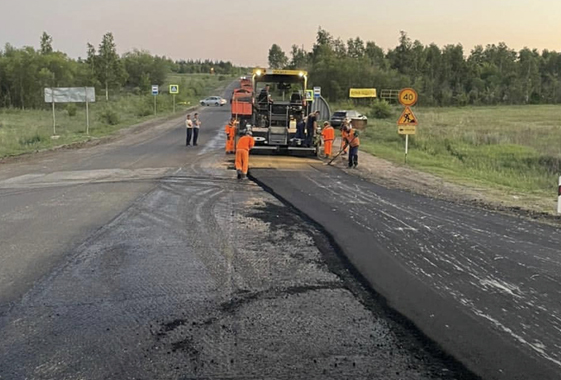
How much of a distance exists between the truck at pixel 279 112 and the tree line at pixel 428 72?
5205cm

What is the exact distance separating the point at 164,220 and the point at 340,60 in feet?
236

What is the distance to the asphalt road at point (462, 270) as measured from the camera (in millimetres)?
4531

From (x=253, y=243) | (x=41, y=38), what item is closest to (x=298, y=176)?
(x=253, y=243)

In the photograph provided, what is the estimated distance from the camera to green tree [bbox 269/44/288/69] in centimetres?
9112

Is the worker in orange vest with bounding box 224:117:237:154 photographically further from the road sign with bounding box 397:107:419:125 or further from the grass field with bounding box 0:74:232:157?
the grass field with bounding box 0:74:232:157

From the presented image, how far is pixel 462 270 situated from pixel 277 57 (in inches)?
3743

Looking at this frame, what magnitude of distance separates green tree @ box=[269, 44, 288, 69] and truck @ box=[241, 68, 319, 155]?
66.6m

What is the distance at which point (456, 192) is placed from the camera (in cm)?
1376

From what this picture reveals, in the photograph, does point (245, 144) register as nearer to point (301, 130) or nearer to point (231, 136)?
point (231, 136)

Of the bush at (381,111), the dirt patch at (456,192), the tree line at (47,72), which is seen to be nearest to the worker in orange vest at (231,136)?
the dirt patch at (456,192)

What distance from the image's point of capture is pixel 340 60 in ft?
256

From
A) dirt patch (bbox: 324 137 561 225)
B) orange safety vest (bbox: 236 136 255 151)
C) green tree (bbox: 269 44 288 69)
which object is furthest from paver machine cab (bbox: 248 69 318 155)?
green tree (bbox: 269 44 288 69)

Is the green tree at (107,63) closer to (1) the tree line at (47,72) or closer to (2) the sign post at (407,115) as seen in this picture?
(1) the tree line at (47,72)

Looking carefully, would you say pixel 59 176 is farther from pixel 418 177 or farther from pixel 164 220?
pixel 418 177
